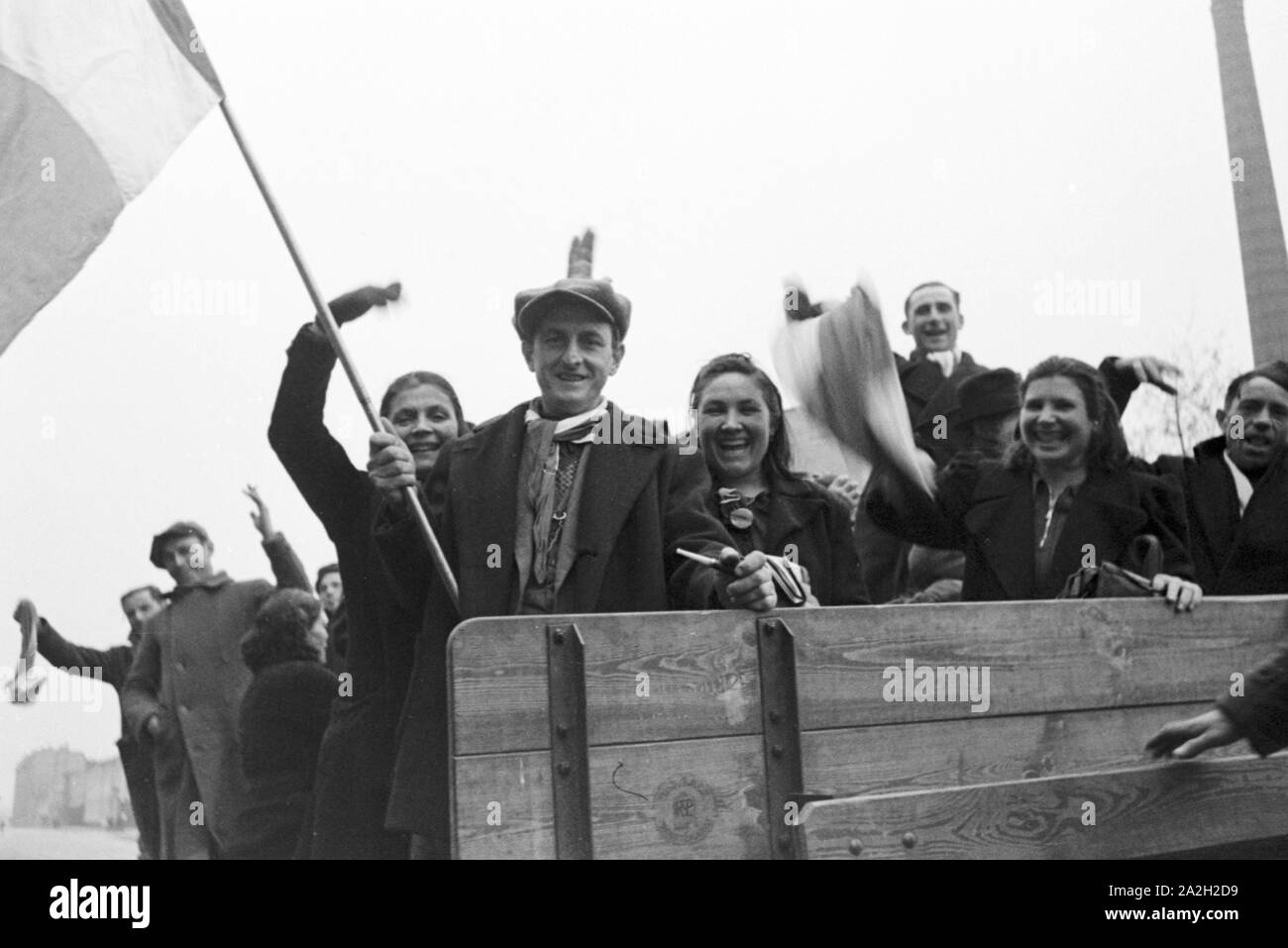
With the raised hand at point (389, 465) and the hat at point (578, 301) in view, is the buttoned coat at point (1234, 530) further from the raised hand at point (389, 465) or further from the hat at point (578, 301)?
the raised hand at point (389, 465)

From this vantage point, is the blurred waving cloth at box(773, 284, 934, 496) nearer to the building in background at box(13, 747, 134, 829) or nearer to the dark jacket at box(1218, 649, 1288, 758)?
the dark jacket at box(1218, 649, 1288, 758)

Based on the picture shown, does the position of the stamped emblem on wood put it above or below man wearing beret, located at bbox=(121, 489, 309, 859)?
below

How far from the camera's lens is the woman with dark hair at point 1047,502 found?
4395 millimetres

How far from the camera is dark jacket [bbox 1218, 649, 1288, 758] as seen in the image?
129 inches

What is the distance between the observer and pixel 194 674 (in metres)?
4.86

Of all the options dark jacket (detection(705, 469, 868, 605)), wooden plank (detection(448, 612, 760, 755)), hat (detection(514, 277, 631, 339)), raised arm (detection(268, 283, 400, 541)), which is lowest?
wooden plank (detection(448, 612, 760, 755))

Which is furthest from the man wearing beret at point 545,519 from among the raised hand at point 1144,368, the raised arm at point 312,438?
the raised hand at point 1144,368

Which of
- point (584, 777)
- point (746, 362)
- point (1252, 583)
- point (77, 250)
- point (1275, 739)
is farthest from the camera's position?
point (1252, 583)

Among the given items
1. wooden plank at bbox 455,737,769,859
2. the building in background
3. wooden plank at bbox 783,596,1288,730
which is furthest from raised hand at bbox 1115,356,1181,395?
the building in background
